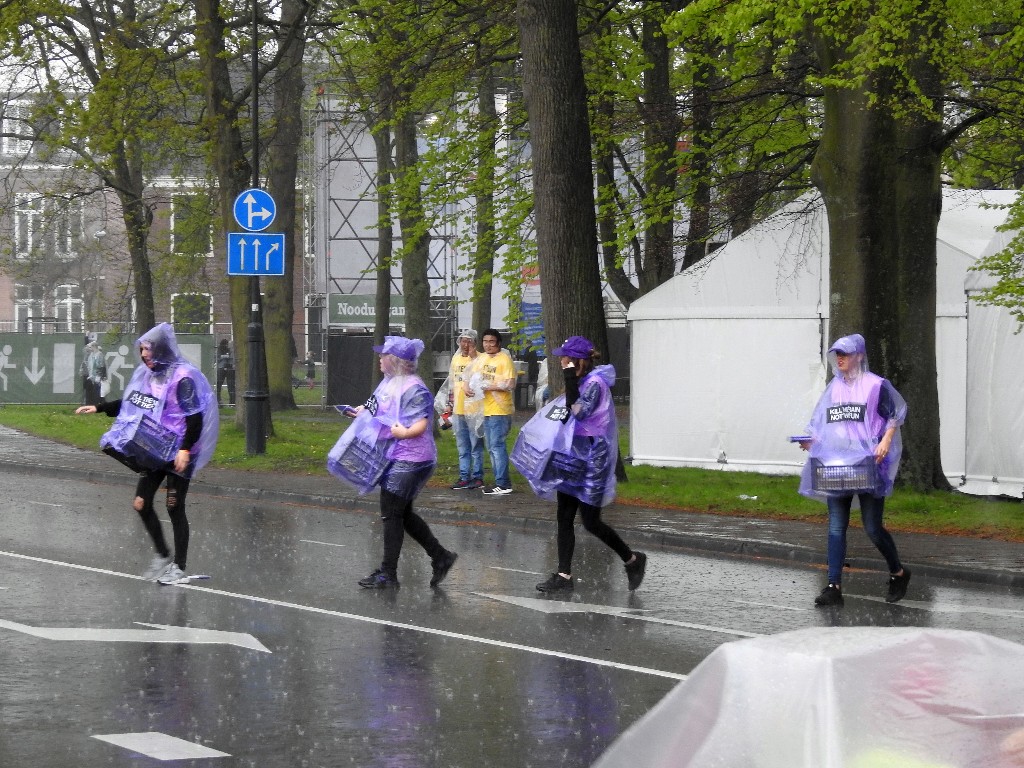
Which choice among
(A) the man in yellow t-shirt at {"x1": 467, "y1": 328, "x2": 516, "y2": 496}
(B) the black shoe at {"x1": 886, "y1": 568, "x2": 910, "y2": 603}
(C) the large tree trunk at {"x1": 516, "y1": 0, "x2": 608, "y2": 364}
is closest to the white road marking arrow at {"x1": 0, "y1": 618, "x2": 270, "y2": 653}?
(B) the black shoe at {"x1": 886, "y1": 568, "x2": 910, "y2": 603}

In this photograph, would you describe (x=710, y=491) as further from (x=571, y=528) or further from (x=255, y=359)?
(x=571, y=528)

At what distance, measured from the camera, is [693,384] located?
71.5 feet

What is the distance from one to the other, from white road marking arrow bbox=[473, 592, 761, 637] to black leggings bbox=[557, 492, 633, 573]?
20.3 inches

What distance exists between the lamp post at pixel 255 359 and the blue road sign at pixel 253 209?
96 cm

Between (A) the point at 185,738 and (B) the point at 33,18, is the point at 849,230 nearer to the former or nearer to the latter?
(A) the point at 185,738

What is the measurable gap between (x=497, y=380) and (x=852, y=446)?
304 inches

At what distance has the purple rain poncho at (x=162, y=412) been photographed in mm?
10672

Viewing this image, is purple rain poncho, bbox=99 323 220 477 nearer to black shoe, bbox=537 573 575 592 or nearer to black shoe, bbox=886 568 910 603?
black shoe, bbox=537 573 575 592

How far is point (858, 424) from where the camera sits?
33.8ft

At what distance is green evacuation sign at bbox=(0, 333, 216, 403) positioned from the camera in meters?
38.9

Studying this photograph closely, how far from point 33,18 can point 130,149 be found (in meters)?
5.78

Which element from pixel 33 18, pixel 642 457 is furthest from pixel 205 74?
pixel 642 457

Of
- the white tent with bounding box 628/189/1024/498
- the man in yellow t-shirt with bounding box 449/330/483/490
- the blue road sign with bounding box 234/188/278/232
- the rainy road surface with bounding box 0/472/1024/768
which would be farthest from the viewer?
the blue road sign with bounding box 234/188/278/232

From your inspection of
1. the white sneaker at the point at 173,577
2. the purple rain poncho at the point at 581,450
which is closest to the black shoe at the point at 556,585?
the purple rain poncho at the point at 581,450
